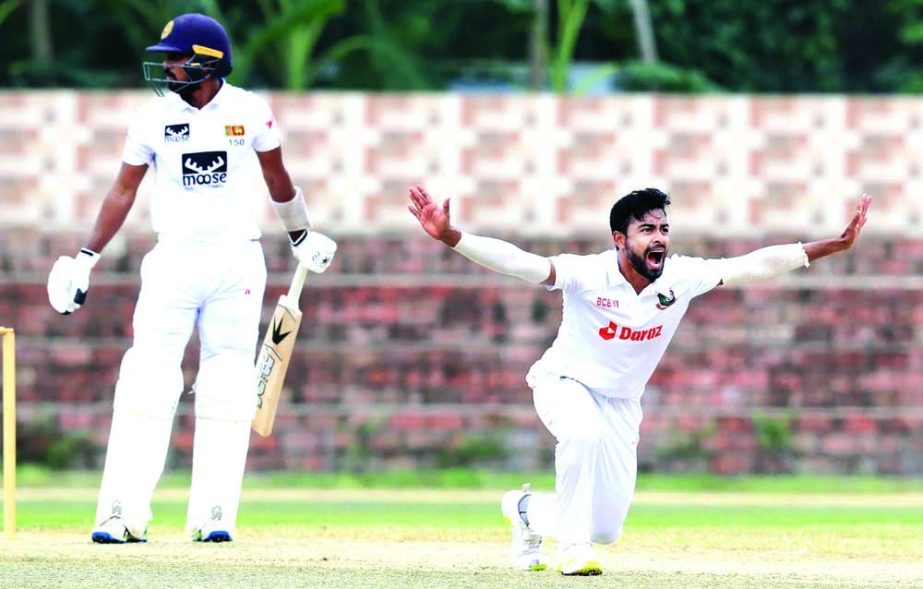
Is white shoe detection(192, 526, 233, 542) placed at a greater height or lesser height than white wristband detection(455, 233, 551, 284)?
lesser

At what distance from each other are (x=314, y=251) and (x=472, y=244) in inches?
63.8

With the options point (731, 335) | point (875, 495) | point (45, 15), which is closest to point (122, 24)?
point (45, 15)

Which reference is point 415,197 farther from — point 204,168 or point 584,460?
point 204,168

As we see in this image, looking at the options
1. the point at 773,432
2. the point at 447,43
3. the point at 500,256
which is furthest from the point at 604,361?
the point at 447,43

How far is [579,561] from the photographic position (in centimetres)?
791

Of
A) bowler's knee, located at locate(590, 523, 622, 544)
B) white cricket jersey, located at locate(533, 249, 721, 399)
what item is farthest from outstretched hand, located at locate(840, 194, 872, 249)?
bowler's knee, located at locate(590, 523, 622, 544)

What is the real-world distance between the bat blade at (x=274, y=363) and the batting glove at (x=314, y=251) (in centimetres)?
19

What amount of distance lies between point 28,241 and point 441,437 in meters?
3.38

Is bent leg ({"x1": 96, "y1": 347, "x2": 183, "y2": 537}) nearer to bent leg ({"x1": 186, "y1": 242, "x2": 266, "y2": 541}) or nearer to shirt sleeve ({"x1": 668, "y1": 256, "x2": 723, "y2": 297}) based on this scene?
bent leg ({"x1": 186, "y1": 242, "x2": 266, "y2": 541})

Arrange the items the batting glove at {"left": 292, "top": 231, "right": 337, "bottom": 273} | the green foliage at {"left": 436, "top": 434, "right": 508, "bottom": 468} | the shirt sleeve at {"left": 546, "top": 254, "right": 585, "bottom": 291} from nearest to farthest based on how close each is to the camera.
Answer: the shirt sleeve at {"left": 546, "top": 254, "right": 585, "bottom": 291}
the batting glove at {"left": 292, "top": 231, "right": 337, "bottom": 273}
the green foliage at {"left": 436, "top": 434, "right": 508, "bottom": 468}

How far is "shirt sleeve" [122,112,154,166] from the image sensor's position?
8.82m

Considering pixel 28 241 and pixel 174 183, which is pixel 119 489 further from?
pixel 28 241

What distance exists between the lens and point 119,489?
8719 mm

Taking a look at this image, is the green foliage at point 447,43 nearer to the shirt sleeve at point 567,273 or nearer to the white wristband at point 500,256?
the shirt sleeve at point 567,273
